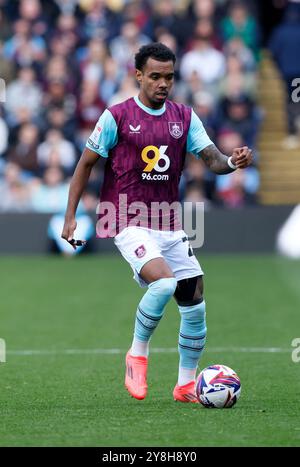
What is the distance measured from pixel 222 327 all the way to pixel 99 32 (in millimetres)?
10664

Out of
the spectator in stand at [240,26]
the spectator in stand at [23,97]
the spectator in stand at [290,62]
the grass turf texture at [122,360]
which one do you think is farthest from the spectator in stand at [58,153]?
the spectator in stand at [290,62]

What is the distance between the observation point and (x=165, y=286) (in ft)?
25.3

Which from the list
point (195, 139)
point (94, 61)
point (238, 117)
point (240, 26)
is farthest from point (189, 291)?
point (240, 26)

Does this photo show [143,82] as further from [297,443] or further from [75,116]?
[75,116]

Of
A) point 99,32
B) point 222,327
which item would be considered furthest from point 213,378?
point 99,32

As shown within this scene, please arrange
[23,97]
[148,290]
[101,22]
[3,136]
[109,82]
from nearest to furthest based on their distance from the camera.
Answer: [148,290] → [3,136] → [109,82] → [23,97] → [101,22]

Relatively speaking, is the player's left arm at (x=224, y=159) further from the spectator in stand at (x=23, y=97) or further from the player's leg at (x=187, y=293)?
the spectator in stand at (x=23, y=97)

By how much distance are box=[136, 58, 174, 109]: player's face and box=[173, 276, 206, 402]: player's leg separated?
1.25 m

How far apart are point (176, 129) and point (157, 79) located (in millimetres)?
383

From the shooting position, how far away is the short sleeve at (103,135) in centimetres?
800

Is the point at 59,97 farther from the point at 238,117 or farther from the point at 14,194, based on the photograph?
the point at 238,117

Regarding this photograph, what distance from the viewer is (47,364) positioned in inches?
390

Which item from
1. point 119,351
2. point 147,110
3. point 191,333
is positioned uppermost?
point 147,110

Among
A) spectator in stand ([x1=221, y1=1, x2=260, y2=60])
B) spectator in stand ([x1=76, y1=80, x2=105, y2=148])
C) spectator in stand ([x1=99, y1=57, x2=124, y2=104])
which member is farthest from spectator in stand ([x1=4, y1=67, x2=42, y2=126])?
spectator in stand ([x1=221, y1=1, x2=260, y2=60])
